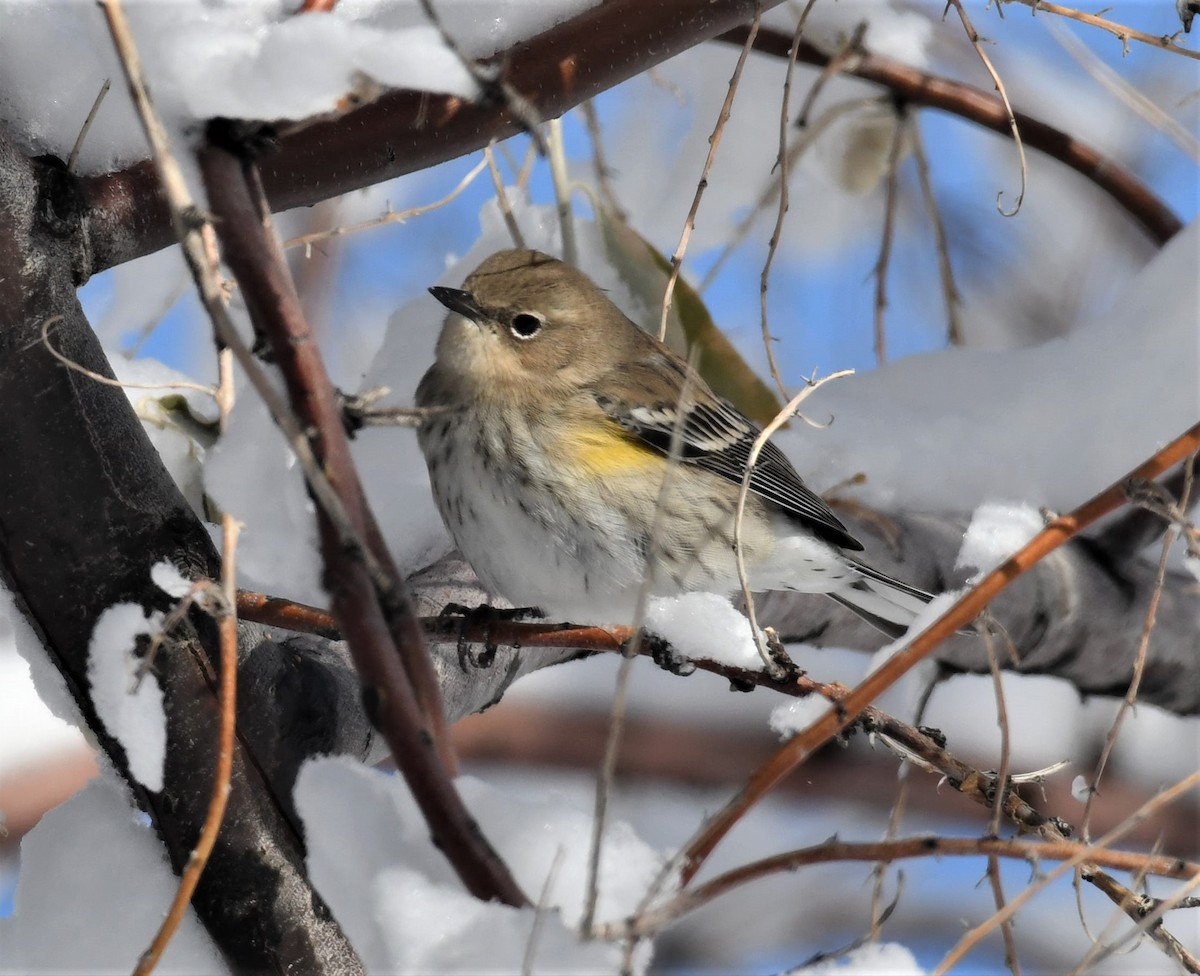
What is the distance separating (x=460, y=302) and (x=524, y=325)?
0.51ft

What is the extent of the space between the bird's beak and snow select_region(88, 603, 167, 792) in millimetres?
933

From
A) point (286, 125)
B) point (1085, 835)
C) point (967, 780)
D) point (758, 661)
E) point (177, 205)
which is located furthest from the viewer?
point (758, 661)

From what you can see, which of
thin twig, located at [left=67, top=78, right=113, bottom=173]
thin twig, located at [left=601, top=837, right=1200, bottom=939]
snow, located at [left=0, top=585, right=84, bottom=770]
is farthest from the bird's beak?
snow, located at [left=0, top=585, right=84, bottom=770]

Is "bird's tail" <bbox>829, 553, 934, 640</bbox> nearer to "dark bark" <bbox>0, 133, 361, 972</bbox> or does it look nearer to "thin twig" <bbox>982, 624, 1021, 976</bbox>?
"thin twig" <bbox>982, 624, 1021, 976</bbox>

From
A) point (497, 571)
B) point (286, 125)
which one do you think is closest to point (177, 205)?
point (286, 125)

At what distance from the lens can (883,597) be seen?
260 centimetres

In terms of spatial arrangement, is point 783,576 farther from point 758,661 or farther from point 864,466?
point 758,661

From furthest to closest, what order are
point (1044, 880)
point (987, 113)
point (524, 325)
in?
point (987, 113), point (524, 325), point (1044, 880)

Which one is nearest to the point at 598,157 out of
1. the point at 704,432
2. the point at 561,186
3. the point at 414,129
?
the point at 561,186

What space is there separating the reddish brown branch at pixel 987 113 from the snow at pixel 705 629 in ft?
5.02

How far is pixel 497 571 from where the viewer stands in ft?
6.97

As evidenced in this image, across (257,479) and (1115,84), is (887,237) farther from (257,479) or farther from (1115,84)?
(257,479)

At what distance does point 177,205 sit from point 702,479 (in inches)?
66.5

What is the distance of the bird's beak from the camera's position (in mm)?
2213
